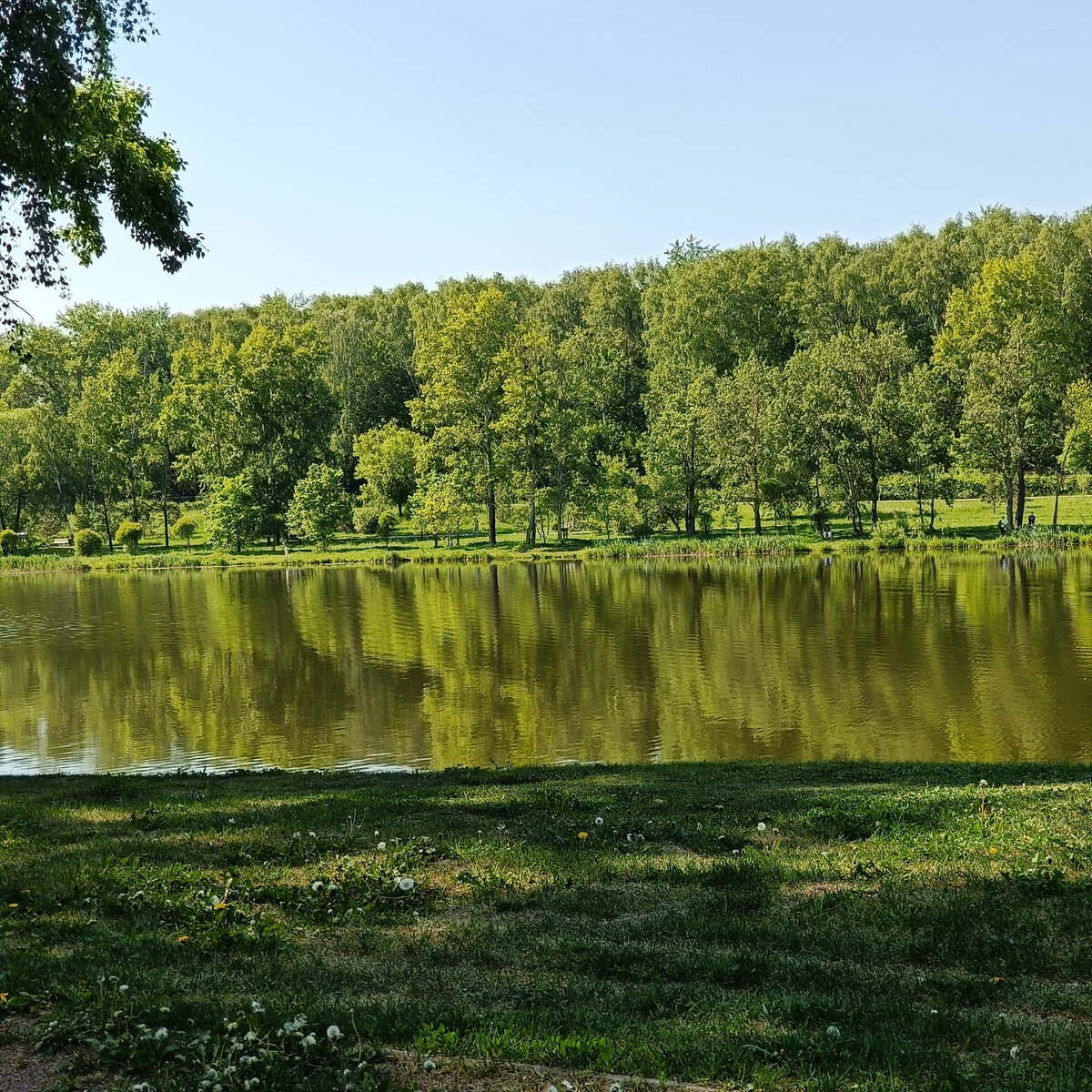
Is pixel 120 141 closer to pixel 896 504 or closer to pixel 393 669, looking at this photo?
pixel 393 669

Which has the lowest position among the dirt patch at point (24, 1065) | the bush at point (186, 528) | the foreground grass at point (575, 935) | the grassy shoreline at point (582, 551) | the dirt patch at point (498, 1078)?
the grassy shoreline at point (582, 551)

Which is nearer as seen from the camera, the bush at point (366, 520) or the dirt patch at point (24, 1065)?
the dirt patch at point (24, 1065)

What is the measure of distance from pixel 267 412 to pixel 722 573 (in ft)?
151

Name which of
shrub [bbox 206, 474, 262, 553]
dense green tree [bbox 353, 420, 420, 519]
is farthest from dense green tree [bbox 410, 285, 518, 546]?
shrub [bbox 206, 474, 262, 553]

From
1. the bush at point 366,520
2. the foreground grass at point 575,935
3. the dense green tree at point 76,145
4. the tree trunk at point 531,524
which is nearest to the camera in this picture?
the foreground grass at point 575,935

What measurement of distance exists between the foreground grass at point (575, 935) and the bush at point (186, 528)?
7239 centimetres

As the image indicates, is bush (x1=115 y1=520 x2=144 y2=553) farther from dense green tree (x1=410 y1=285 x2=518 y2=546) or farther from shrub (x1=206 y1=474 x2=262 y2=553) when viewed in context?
dense green tree (x1=410 y1=285 x2=518 y2=546)

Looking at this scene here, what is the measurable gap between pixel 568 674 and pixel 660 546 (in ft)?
117

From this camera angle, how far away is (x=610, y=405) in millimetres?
92688

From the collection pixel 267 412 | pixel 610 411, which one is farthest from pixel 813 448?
pixel 267 412

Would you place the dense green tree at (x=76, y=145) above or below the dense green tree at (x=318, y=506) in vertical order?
above

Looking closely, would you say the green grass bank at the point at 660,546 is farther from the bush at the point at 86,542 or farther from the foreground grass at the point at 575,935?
the foreground grass at the point at 575,935

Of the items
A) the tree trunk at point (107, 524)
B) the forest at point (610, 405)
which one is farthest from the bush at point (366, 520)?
the tree trunk at point (107, 524)

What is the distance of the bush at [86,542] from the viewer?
254 feet
